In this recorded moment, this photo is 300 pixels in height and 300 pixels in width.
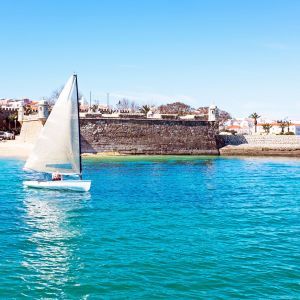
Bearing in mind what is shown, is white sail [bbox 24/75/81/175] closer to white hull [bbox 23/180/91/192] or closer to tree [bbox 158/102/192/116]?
white hull [bbox 23/180/91/192]

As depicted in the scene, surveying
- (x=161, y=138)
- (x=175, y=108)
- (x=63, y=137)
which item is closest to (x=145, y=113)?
(x=161, y=138)

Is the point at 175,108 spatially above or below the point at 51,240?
above

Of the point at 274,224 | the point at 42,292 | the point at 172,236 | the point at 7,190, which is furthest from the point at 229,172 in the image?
the point at 42,292

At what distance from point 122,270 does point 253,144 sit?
2401 inches

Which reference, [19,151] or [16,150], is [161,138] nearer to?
[19,151]

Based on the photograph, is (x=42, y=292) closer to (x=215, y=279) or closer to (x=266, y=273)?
(x=215, y=279)

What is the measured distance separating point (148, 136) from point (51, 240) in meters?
51.1

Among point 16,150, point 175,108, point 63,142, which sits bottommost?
point 16,150

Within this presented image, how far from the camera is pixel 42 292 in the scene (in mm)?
11852

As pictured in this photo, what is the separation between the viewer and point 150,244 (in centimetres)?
1634

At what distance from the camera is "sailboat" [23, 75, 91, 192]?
96.5 ft

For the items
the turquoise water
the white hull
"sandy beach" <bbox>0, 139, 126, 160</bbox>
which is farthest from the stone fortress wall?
the white hull

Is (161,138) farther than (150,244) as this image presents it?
Yes

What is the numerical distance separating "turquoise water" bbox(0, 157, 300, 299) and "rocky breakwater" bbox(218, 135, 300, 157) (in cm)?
3931
